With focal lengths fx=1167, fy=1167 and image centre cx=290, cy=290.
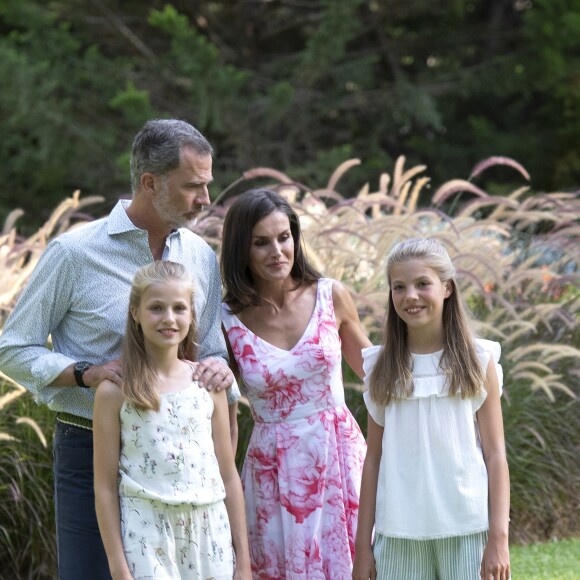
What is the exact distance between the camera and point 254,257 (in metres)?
3.98

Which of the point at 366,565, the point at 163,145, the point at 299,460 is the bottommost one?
the point at 366,565

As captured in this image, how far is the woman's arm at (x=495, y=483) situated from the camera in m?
3.40

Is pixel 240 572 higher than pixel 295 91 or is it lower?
lower

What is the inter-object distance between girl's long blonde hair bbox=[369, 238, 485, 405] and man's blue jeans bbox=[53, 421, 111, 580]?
35.8 inches

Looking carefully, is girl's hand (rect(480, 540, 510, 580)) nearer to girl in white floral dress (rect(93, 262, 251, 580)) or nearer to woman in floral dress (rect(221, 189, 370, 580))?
woman in floral dress (rect(221, 189, 370, 580))

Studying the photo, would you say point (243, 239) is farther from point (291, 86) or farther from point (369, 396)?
point (291, 86)

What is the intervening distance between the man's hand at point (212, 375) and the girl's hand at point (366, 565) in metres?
0.66

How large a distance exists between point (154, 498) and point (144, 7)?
16238 mm

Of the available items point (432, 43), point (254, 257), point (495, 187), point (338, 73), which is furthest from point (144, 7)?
point (254, 257)

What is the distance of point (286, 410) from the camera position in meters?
3.96

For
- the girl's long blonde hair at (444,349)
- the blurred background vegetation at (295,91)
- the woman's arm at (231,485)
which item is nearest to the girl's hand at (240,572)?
the woman's arm at (231,485)

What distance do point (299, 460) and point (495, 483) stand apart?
721 mm

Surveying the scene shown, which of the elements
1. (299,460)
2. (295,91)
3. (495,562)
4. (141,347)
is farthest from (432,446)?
(295,91)

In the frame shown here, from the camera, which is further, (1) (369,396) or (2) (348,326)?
(2) (348,326)
